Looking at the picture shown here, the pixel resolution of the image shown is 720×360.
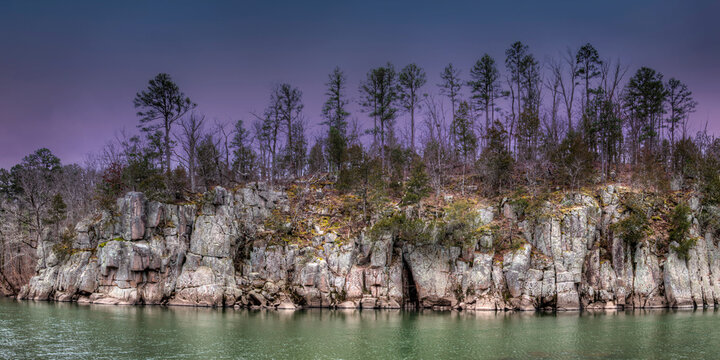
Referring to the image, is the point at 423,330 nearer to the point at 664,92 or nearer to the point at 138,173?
the point at 138,173

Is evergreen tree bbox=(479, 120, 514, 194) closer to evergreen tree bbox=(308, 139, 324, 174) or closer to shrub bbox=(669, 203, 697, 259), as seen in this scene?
shrub bbox=(669, 203, 697, 259)

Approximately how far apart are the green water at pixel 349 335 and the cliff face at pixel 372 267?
172 inches

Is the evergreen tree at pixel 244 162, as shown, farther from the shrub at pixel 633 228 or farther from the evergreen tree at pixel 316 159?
the shrub at pixel 633 228

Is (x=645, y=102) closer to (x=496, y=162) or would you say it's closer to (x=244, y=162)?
(x=496, y=162)

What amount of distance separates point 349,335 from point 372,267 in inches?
752

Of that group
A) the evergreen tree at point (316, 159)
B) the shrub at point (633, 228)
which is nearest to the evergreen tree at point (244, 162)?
the evergreen tree at point (316, 159)

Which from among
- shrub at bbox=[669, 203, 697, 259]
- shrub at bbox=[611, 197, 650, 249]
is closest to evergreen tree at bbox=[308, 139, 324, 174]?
shrub at bbox=[611, 197, 650, 249]

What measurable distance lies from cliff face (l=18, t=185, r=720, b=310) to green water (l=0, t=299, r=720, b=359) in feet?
14.3

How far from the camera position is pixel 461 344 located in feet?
93.1

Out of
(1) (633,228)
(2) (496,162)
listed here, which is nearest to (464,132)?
(2) (496,162)

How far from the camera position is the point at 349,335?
31500 millimetres

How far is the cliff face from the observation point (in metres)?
47.8

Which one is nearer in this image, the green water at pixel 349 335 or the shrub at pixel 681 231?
the green water at pixel 349 335

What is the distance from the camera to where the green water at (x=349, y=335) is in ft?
84.5
